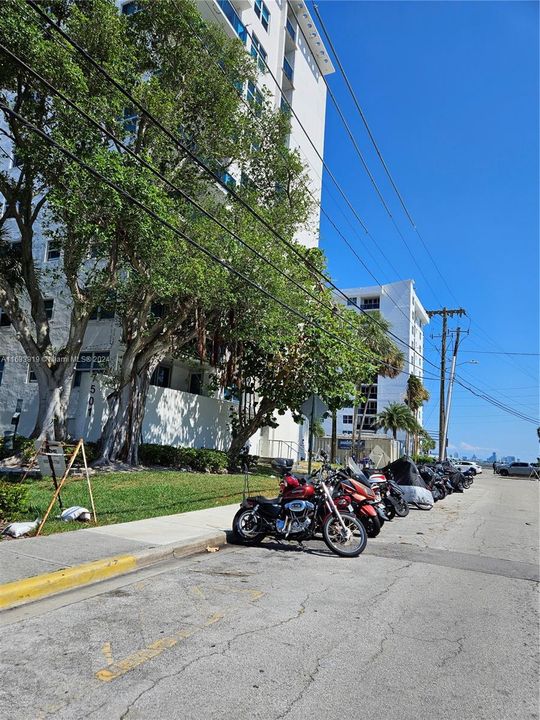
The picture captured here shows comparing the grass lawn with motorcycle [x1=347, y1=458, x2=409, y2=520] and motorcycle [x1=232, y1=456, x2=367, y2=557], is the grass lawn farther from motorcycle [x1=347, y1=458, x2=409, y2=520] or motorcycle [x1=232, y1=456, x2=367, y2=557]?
motorcycle [x1=347, y1=458, x2=409, y2=520]

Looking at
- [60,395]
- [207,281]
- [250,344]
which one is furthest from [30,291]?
[250,344]

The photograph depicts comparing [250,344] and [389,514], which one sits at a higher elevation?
[250,344]

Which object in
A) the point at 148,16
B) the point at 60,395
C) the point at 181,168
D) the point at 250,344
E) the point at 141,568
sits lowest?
the point at 141,568

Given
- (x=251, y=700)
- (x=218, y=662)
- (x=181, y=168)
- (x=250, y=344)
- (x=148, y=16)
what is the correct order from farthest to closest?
(x=250, y=344) < (x=181, y=168) < (x=148, y=16) < (x=218, y=662) < (x=251, y=700)

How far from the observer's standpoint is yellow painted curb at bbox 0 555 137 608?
5.57 m

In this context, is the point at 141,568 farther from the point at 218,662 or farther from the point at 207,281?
the point at 207,281

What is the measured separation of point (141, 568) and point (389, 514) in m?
8.11

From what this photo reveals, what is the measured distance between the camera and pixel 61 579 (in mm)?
6156

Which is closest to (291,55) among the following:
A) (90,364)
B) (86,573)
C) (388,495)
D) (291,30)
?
(291,30)

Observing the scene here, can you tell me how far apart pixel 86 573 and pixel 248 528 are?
10.8ft

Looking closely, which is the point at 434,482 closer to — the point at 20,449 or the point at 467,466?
the point at 20,449

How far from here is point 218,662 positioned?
168 inches

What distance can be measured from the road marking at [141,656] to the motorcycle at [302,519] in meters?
3.75

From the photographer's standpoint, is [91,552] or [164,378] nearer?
[91,552]
